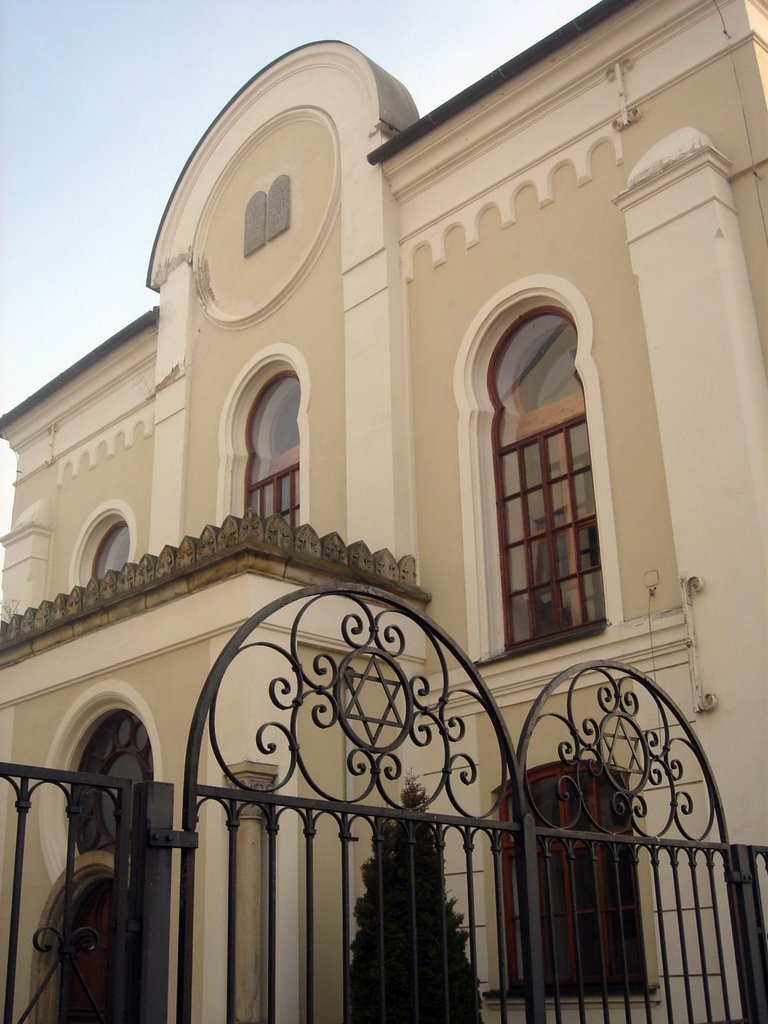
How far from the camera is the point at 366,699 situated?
1076 cm

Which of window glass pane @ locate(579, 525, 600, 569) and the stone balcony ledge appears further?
window glass pane @ locate(579, 525, 600, 569)

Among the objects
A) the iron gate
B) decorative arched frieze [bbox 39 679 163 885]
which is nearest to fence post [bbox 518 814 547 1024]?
the iron gate

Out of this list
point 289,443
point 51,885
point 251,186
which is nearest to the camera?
point 51,885

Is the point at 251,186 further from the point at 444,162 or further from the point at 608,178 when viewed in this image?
the point at 608,178

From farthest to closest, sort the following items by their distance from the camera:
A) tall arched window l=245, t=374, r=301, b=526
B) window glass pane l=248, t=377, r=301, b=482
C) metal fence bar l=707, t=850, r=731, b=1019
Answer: window glass pane l=248, t=377, r=301, b=482 → tall arched window l=245, t=374, r=301, b=526 → metal fence bar l=707, t=850, r=731, b=1019

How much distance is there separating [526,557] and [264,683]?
119 inches

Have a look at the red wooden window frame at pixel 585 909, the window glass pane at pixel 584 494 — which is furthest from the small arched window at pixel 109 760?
the window glass pane at pixel 584 494

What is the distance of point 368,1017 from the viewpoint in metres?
8.27

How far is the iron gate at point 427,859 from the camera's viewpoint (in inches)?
159

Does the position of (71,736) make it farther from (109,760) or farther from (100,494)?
(100,494)

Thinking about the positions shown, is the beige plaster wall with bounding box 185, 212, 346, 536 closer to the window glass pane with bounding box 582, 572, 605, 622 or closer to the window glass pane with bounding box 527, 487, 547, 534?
the window glass pane with bounding box 527, 487, 547, 534

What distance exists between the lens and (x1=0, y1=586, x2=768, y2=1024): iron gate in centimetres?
403

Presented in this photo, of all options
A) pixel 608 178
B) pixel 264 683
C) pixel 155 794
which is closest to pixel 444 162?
pixel 608 178

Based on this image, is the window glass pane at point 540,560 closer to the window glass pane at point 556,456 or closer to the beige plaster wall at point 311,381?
the window glass pane at point 556,456
